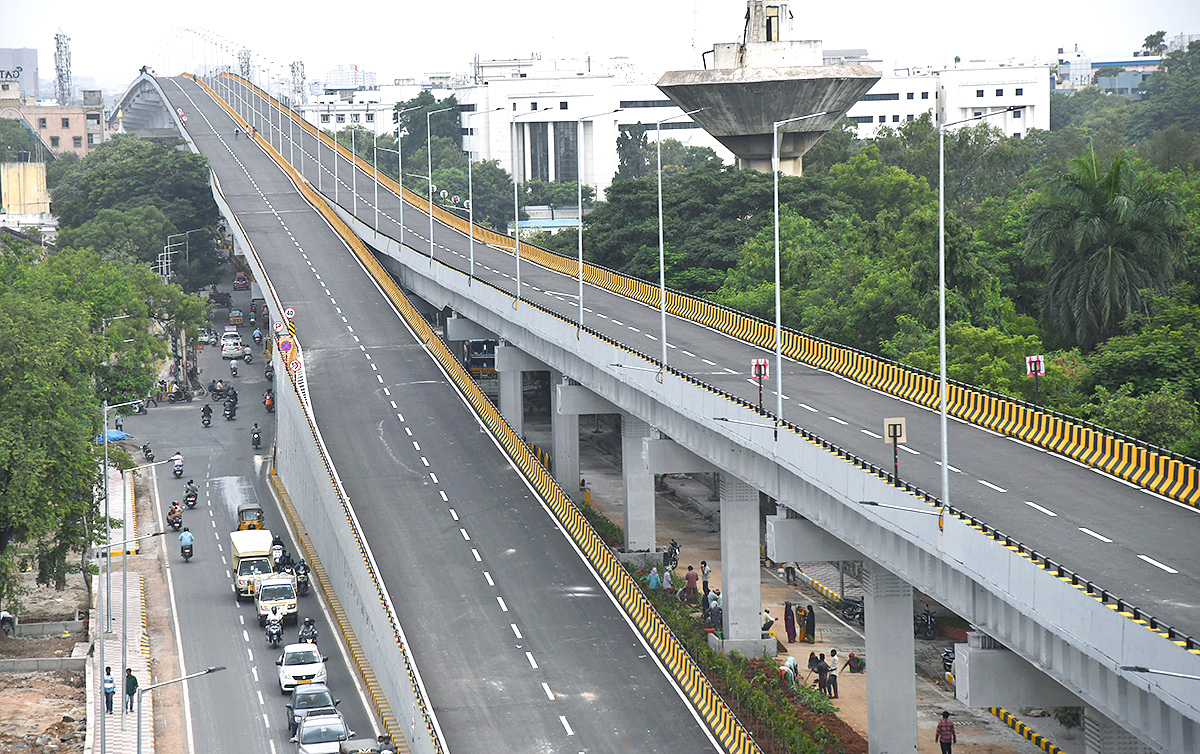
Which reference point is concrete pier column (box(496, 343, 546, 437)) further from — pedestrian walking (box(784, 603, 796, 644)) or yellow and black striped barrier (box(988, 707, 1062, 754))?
yellow and black striped barrier (box(988, 707, 1062, 754))

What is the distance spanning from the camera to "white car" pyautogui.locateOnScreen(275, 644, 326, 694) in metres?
49.7

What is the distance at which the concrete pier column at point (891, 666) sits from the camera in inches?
1572

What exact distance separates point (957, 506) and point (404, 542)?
28265 mm

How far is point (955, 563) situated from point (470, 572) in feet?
88.6

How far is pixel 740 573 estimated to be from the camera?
52.3 meters

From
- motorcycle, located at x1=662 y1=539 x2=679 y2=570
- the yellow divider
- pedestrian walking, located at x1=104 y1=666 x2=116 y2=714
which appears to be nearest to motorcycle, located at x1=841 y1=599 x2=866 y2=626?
motorcycle, located at x1=662 y1=539 x2=679 y2=570

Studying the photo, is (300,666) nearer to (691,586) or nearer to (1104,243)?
(691,586)

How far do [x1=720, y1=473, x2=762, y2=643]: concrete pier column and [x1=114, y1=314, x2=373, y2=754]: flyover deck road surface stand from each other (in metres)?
13.0

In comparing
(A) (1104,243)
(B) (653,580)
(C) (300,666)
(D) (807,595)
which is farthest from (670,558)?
(A) (1104,243)

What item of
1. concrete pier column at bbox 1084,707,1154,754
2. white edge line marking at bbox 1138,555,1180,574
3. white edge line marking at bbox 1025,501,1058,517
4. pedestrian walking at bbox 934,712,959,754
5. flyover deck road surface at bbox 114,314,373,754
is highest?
white edge line marking at bbox 1025,501,1058,517

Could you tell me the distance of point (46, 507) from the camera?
5394 centimetres

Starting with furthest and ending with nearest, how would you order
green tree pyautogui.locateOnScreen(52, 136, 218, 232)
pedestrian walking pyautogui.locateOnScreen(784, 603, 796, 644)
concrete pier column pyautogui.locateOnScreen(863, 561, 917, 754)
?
green tree pyautogui.locateOnScreen(52, 136, 218, 232)
pedestrian walking pyautogui.locateOnScreen(784, 603, 796, 644)
concrete pier column pyautogui.locateOnScreen(863, 561, 917, 754)

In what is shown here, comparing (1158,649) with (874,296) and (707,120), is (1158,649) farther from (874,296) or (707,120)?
(707,120)

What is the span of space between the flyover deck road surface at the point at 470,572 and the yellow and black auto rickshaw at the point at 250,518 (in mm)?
4787
